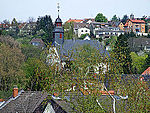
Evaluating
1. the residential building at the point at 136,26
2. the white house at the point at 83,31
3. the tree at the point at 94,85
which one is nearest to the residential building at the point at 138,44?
the white house at the point at 83,31

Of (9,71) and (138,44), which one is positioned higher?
(138,44)

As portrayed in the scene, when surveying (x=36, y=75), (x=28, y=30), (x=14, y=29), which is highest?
(x=14, y=29)

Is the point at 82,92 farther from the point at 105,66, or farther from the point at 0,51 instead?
the point at 0,51

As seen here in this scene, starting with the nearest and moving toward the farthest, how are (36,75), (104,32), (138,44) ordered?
1. (36,75)
2. (138,44)
3. (104,32)

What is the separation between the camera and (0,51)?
102 feet

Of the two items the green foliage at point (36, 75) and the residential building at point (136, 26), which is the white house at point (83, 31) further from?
the green foliage at point (36, 75)

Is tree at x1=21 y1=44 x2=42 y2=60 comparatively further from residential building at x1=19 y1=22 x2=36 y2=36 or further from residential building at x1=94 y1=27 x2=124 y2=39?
residential building at x1=94 y1=27 x2=124 y2=39

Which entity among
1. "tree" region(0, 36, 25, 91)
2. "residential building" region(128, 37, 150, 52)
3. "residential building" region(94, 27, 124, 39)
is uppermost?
"residential building" region(94, 27, 124, 39)

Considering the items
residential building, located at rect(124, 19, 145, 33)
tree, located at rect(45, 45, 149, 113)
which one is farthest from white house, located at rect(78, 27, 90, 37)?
tree, located at rect(45, 45, 149, 113)

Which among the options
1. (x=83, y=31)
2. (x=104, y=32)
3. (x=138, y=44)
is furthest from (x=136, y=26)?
(x=138, y=44)

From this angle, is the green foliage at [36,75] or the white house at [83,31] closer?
the green foliage at [36,75]

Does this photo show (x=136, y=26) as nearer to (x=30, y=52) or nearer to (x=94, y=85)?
(x=30, y=52)

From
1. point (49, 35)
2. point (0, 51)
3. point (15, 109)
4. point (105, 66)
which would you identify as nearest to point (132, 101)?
point (105, 66)

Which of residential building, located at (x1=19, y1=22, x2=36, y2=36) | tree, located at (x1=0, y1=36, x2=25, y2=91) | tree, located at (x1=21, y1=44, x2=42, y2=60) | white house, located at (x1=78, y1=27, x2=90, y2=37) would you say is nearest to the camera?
tree, located at (x1=0, y1=36, x2=25, y2=91)
